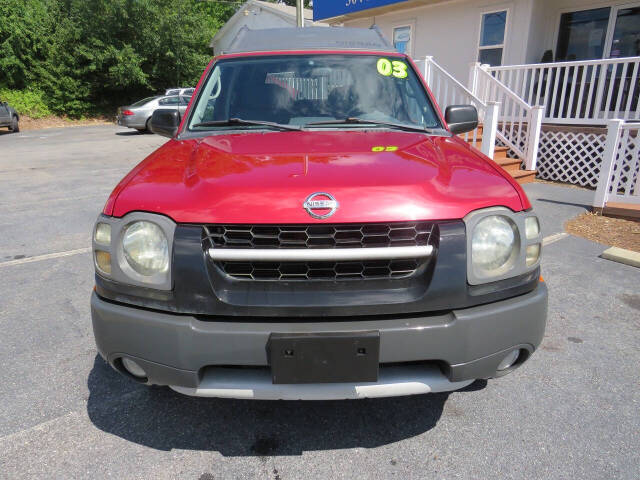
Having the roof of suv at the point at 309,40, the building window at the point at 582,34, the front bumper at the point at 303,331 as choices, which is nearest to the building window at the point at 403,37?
the building window at the point at 582,34

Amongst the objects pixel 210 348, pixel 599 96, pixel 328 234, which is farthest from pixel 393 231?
pixel 599 96

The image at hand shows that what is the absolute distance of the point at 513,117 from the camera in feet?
27.9

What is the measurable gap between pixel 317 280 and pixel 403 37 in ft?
43.1

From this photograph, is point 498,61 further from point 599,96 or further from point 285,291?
point 285,291

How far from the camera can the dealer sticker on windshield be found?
122 inches

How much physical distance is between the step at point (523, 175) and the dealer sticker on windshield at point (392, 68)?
18.6 feet

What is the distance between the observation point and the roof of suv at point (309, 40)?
3.25 metres

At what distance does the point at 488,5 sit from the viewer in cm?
1061

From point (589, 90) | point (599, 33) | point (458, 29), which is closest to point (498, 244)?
point (589, 90)

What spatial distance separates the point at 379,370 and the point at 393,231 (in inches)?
22.5

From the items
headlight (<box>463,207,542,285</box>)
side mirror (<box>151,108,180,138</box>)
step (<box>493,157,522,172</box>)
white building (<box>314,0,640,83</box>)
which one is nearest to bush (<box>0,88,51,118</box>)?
white building (<box>314,0,640,83</box>)

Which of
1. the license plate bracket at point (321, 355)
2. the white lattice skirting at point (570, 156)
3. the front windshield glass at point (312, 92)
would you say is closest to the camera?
the license plate bracket at point (321, 355)

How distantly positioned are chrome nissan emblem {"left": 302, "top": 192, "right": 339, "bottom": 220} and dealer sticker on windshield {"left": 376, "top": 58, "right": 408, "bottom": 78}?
1719mm

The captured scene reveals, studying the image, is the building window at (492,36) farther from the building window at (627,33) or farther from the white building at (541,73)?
the building window at (627,33)
